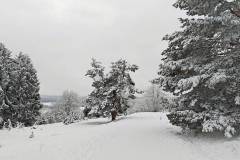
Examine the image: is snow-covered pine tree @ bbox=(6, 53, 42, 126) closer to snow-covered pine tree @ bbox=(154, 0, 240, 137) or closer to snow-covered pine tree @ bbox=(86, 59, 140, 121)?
snow-covered pine tree @ bbox=(86, 59, 140, 121)

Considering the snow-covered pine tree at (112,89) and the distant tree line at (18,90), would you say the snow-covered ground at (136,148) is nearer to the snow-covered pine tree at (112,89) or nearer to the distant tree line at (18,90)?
the snow-covered pine tree at (112,89)

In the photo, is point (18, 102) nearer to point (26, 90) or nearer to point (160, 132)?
point (26, 90)

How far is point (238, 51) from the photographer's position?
1298cm

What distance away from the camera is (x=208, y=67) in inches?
511

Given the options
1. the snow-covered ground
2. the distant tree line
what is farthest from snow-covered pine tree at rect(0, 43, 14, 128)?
the snow-covered ground

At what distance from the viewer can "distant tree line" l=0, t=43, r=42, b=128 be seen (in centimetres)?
3925

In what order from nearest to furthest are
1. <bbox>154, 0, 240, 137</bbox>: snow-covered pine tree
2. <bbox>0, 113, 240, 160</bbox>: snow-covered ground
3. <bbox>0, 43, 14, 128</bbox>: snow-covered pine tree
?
1. <bbox>0, 113, 240, 160</bbox>: snow-covered ground
2. <bbox>154, 0, 240, 137</bbox>: snow-covered pine tree
3. <bbox>0, 43, 14, 128</bbox>: snow-covered pine tree

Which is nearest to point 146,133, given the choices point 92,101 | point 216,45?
point 216,45

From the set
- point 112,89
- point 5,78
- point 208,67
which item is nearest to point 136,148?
point 208,67

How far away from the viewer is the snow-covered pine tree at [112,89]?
27.3 m

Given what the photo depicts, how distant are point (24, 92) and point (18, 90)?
36.8 inches

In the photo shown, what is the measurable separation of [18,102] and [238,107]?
3383 centimetres

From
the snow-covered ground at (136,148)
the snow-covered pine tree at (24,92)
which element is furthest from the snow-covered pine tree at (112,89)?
the snow-covered pine tree at (24,92)

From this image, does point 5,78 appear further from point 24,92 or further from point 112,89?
point 112,89
